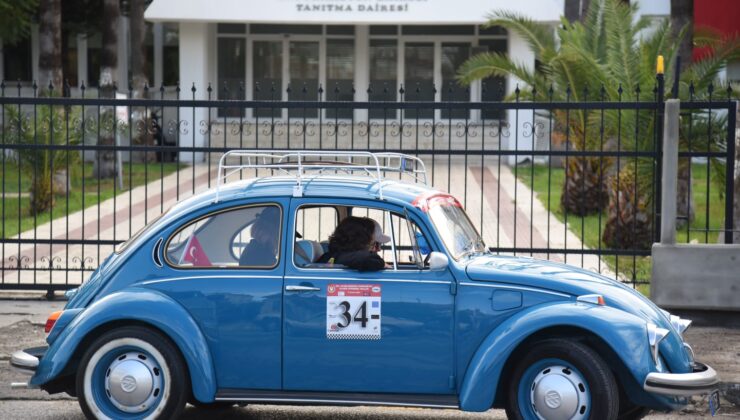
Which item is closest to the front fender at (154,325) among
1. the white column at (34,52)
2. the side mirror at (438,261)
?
the side mirror at (438,261)

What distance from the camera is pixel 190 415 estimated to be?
7.68m

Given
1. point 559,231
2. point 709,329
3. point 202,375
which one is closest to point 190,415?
point 202,375

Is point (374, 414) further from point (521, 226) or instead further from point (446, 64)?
point (446, 64)

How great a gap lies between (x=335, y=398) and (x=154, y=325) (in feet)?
3.73

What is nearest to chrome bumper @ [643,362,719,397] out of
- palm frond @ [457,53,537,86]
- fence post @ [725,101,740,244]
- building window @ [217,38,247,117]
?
fence post @ [725,101,740,244]

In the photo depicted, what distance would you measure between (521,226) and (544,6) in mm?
11830

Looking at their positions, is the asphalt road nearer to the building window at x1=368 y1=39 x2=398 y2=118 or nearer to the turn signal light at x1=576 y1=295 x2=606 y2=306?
the turn signal light at x1=576 y1=295 x2=606 y2=306

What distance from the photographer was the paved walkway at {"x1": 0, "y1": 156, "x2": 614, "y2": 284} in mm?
13805

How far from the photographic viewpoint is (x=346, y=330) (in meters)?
6.71

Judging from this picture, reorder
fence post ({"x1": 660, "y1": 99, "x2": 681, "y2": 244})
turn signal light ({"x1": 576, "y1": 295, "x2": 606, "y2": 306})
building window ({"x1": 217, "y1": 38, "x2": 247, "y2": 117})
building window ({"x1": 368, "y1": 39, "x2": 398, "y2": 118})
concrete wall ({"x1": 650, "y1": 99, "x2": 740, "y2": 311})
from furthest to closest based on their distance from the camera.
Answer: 1. building window ({"x1": 217, "y1": 38, "x2": 247, "y2": 117})
2. building window ({"x1": 368, "y1": 39, "x2": 398, "y2": 118})
3. fence post ({"x1": 660, "y1": 99, "x2": 681, "y2": 244})
4. concrete wall ({"x1": 650, "y1": 99, "x2": 740, "y2": 311})
5. turn signal light ({"x1": 576, "y1": 295, "x2": 606, "y2": 306})

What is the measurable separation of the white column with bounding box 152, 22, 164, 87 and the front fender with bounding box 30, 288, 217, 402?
2771cm

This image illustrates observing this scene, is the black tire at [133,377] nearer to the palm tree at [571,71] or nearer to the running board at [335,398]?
the running board at [335,398]

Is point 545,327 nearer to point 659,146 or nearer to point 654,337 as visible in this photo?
point 654,337

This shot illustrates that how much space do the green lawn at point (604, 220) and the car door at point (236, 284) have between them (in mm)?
5157
